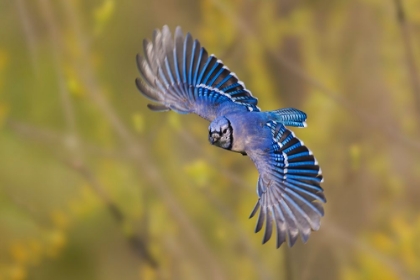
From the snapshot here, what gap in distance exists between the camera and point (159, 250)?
136cm

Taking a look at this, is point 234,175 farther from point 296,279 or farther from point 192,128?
point 296,279

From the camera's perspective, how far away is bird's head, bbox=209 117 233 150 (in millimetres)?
583

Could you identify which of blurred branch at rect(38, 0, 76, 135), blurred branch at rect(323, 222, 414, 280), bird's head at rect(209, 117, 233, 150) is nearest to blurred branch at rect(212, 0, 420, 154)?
blurred branch at rect(323, 222, 414, 280)

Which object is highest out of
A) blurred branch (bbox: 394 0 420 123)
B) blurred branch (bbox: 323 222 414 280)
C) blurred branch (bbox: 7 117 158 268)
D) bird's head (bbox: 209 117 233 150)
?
blurred branch (bbox: 394 0 420 123)

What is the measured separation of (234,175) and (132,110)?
303mm

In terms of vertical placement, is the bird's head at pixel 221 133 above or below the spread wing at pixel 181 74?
below

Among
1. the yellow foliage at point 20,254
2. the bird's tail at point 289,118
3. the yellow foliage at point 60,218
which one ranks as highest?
the bird's tail at point 289,118

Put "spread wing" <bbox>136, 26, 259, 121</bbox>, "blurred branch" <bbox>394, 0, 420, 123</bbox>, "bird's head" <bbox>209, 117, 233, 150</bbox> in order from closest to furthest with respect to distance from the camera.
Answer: "bird's head" <bbox>209, 117, 233, 150</bbox>, "spread wing" <bbox>136, 26, 259, 121</bbox>, "blurred branch" <bbox>394, 0, 420, 123</bbox>

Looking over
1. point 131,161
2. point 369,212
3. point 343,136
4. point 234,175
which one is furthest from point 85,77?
point 369,212

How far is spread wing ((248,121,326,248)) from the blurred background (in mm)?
667

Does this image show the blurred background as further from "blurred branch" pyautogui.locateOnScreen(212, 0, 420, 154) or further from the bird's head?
the bird's head

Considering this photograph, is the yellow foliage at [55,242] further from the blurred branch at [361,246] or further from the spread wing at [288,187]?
the spread wing at [288,187]

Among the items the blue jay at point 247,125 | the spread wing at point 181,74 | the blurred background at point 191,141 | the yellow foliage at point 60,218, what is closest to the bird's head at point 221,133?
the blue jay at point 247,125

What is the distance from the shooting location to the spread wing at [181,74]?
0.74 metres
